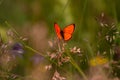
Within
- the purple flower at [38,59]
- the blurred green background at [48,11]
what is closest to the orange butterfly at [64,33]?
the purple flower at [38,59]

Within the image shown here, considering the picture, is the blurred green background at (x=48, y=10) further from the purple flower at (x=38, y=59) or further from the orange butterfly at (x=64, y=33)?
the orange butterfly at (x=64, y=33)

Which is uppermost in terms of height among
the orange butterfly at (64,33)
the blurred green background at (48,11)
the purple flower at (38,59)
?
the blurred green background at (48,11)

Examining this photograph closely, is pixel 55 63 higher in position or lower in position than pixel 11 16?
lower

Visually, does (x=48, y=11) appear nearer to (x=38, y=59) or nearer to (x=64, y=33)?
(x=38, y=59)

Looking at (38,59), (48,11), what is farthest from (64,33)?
(48,11)

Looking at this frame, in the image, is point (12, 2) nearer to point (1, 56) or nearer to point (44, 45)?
point (44, 45)

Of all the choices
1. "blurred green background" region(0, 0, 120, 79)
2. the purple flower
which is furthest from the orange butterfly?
"blurred green background" region(0, 0, 120, 79)

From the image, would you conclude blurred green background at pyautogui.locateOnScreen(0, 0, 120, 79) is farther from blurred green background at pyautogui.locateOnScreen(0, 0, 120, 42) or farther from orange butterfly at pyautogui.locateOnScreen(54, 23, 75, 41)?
orange butterfly at pyautogui.locateOnScreen(54, 23, 75, 41)

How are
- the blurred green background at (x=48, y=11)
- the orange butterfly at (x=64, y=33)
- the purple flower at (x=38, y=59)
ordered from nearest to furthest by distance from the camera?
1. the orange butterfly at (x=64, y=33)
2. the purple flower at (x=38, y=59)
3. the blurred green background at (x=48, y=11)

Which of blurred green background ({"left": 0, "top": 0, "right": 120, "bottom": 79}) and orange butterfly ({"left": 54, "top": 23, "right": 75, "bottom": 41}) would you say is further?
blurred green background ({"left": 0, "top": 0, "right": 120, "bottom": 79})

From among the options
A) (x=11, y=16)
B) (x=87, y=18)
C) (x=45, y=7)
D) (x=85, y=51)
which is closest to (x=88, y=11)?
(x=87, y=18)

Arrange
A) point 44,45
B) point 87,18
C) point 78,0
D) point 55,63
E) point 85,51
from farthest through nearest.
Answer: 1. point 78,0
2. point 87,18
3. point 44,45
4. point 85,51
5. point 55,63
